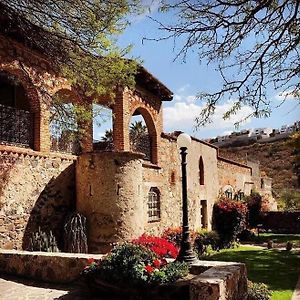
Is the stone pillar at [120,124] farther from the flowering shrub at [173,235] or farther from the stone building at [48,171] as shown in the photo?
the flowering shrub at [173,235]

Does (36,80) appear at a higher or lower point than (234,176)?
higher

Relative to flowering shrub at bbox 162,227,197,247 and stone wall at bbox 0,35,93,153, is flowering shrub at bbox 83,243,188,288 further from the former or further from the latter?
flowering shrub at bbox 162,227,197,247

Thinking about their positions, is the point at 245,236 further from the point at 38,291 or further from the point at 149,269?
the point at 149,269

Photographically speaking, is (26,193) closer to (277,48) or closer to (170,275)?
(170,275)

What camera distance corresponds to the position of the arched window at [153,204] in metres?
16.1

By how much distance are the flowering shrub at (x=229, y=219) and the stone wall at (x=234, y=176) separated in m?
2.13

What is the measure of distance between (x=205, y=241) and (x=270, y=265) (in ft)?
15.4

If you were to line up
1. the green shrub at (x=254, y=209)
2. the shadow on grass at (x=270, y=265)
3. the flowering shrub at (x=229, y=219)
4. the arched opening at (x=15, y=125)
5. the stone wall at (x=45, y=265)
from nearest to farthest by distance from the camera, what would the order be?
the stone wall at (x=45, y=265) → the arched opening at (x=15, y=125) → the shadow on grass at (x=270, y=265) → the flowering shrub at (x=229, y=219) → the green shrub at (x=254, y=209)

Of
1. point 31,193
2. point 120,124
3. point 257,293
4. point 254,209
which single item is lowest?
point 257,293

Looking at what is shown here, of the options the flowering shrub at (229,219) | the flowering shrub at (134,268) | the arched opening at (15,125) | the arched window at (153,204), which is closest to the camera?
the flowering shrub at (134,268)

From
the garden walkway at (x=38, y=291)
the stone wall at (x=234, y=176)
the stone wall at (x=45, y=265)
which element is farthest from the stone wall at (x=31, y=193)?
the stone wall at (x=234, y=176)

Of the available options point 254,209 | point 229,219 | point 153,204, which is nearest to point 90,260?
point 153,204

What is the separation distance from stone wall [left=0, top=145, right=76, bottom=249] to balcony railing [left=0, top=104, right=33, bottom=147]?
549mm

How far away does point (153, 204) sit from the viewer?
16.4 metres
